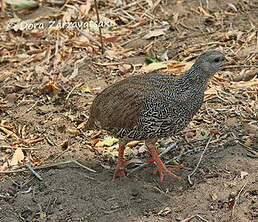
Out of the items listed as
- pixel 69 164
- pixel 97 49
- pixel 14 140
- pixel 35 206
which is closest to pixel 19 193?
pixel 35 206

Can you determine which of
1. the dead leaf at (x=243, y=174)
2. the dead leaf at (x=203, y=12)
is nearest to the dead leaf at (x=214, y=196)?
the dead leaf at (x=243, y=174)

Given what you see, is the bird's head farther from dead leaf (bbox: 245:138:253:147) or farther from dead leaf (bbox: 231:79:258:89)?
dead leaf (bbox: 231:79:258:89)

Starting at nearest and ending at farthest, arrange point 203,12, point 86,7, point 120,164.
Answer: point 120,164 → point 203,12 → point 86,7

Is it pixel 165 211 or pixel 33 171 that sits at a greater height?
pixel 165 211

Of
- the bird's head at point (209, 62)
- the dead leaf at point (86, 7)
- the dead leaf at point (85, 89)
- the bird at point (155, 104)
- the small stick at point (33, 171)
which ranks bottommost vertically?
the small stick at point (33, 171)

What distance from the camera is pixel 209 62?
221 inches

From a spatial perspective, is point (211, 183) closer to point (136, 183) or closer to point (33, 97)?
point (136, 183)

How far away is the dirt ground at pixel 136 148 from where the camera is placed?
525 centimetres

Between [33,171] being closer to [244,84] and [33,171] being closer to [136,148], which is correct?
[136,148]

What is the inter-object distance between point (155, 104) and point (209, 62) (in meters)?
0.83

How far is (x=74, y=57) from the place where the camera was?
26.9ft

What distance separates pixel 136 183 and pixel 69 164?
952mm

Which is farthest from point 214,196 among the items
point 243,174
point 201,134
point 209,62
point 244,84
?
point 244,84

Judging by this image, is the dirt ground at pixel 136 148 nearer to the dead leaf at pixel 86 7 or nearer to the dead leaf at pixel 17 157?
the dead leaf at pixel 17 157
